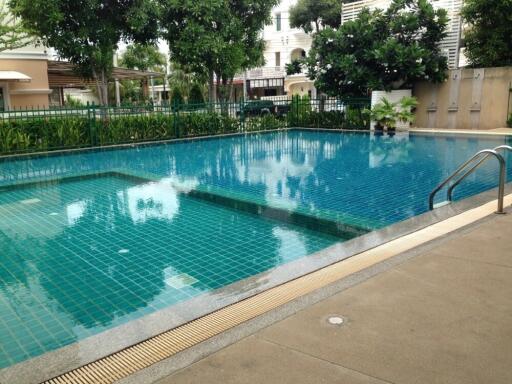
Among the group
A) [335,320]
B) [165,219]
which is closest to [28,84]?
[165,219]

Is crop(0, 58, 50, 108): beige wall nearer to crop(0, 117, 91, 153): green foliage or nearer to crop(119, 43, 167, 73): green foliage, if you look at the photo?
crop(0, 117, 91, 153): green foliage

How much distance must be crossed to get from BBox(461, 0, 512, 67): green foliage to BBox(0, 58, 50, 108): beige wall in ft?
59.9

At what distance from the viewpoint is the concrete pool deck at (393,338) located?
9.15ft

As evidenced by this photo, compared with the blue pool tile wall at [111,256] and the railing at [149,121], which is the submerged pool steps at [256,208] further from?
the railing at [149,121]

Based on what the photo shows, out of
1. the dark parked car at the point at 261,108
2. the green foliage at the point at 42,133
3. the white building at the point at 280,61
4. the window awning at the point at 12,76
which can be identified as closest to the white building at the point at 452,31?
the dark parked car at the point at 261,108

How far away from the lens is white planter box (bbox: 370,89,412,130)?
789 inches

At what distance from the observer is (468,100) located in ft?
64.6

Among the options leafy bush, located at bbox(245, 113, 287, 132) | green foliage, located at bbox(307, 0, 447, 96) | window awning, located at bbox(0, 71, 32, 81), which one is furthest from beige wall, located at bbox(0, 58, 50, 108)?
green foliage, located at bbox(307, 0, 447, 96)

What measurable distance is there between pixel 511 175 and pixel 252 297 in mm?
8016

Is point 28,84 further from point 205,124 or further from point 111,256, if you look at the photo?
point 111,256

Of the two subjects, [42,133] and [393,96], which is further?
[393,96]

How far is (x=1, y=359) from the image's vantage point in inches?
140

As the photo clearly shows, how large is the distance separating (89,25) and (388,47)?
1092cm

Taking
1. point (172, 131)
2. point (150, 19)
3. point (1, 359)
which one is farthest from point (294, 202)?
point (150, 19)
